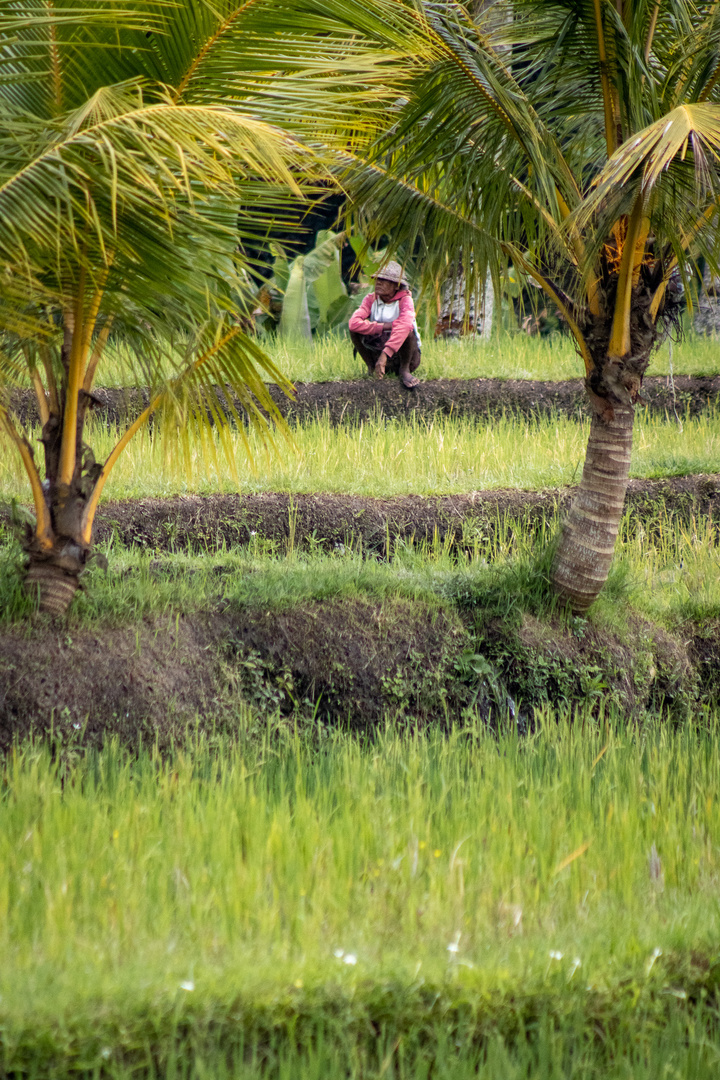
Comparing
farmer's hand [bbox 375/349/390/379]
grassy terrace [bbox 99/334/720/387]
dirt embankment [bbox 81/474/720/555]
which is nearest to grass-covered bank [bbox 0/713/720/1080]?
dirt embankment [bbox 81/474/720/555]

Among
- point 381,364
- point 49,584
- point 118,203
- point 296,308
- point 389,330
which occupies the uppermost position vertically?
point 296,308

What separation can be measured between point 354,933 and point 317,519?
350 centimetres

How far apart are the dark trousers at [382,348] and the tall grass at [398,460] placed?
3.15 ft

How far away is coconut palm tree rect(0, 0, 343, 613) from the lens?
2.48 m

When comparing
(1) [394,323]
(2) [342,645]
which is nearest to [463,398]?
(1) [394,323]

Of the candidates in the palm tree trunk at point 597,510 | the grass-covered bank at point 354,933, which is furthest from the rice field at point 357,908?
the palm tree trunk at point 597,510

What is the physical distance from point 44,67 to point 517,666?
3029 millimetres

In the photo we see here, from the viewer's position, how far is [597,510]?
427 cm

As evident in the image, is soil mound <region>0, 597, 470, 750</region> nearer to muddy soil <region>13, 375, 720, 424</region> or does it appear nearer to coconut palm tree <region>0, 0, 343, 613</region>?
coconut palm tree <region>0, 0, 343, 613</region>

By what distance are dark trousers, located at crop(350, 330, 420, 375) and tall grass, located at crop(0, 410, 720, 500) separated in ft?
3.15

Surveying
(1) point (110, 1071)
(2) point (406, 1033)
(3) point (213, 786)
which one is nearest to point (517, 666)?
(3) point (213, 786)

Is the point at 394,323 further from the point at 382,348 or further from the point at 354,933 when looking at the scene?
the point at 354,933

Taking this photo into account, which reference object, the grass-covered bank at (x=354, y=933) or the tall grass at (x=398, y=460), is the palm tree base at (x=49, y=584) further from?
the tall grass at (x=398, y=460)

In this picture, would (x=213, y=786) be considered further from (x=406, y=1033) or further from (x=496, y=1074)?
(x=496, y=1074)
